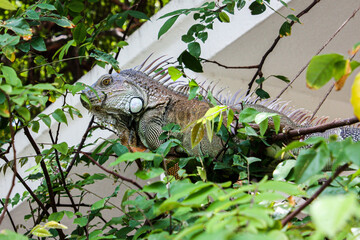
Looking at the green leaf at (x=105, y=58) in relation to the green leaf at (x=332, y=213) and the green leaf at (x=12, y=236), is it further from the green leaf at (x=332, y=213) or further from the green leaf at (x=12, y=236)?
the green leaf at (x=332, y=213)

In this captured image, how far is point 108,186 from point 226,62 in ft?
2.94

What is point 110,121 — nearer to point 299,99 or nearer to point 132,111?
point 132,111

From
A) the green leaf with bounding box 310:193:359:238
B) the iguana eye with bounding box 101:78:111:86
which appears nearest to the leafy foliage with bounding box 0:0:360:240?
the green leaf with bounding box 310:193:359:238

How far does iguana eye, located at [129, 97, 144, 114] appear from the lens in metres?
1.66

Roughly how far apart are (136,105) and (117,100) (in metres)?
0.06

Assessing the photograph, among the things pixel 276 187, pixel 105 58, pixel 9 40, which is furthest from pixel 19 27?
pixel 276 187

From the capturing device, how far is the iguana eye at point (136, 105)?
5.45 ft

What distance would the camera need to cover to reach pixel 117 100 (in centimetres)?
167

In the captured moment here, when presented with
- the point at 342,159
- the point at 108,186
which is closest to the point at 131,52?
the point at 108,186

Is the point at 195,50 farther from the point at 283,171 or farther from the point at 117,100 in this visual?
the point at 283,171

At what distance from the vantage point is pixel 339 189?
92 cm

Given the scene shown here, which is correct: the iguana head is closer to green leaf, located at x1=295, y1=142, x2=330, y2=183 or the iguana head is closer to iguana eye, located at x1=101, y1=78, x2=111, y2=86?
iguana eye, located at x1=101, y1=78, x2=111, y2=86

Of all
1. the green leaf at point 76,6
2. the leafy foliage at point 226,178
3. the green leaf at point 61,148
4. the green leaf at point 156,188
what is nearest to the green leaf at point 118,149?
the leafy foliage at point 226,178

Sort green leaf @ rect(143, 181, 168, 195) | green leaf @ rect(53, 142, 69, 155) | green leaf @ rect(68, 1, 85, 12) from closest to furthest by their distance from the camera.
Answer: green leaf @ rect(143, 181, 168, 195) < green leaf @ rect(53, 142, 69, 155) < green leaf @ rect(68, 1, 85, 12)
